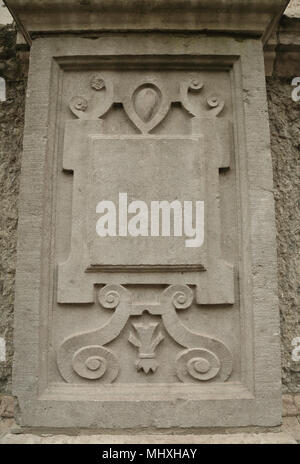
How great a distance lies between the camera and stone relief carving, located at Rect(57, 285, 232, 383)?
170cm

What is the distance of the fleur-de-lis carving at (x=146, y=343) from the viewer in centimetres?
170

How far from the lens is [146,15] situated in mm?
1836

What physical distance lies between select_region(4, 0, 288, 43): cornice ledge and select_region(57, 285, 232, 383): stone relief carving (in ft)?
3.78

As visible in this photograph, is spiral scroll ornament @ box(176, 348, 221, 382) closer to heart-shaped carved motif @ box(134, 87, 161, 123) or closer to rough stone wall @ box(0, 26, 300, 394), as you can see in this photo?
rough stone wall @ box(0, 26, 300, 394)

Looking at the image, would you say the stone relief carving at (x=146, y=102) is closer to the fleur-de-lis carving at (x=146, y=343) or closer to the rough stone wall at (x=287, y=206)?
the rough stone wall at (x=287, y=206)

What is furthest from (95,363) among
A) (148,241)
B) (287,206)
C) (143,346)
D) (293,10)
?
(293,10)

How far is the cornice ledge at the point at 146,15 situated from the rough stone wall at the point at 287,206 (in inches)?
16.0

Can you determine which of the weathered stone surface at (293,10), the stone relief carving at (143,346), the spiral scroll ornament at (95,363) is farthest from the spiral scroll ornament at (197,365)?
the weathered stone surface at (293,10)

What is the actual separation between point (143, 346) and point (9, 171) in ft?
3.59

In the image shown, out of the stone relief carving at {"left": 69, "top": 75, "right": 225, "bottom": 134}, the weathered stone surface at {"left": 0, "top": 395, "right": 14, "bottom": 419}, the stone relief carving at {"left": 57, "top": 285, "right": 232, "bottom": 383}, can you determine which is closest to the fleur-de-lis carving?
the stone relief carving at {"left": 57, "top": 285, "right": 232, "bottom": 383}

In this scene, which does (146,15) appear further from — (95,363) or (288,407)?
(288,407)

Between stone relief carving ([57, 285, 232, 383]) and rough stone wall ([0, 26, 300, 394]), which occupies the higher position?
rough stone wall ([0, 26, 300, 394])

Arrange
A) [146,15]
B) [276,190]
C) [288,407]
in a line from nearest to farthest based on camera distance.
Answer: [146,15] → [288,407] → [276,190]

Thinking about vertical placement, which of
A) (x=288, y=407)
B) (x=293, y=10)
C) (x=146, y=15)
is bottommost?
(x=288, y=407)
